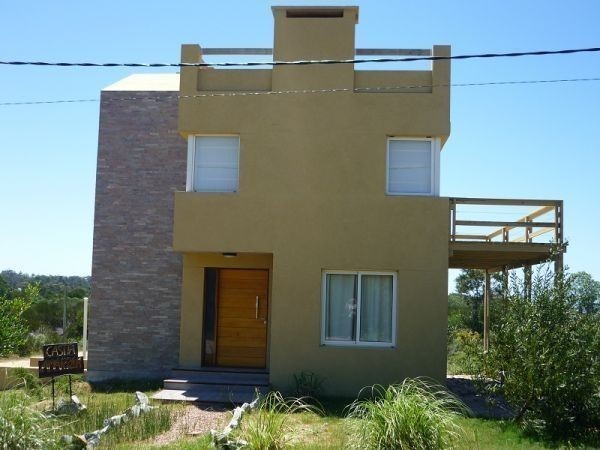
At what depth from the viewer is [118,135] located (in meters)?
19.4

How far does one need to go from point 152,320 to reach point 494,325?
950 cm

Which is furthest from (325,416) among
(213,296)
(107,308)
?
(107,308)

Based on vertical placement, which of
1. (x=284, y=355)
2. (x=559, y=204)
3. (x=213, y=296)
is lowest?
(x=284, y=355)

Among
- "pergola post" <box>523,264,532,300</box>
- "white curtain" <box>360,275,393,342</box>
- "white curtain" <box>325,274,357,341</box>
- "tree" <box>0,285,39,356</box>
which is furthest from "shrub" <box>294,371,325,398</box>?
"tree" <box>0,285,39,356</box>

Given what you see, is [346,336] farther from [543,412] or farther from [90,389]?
[90,389]

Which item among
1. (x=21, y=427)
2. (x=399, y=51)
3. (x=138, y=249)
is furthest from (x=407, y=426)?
(x=138, y=249)

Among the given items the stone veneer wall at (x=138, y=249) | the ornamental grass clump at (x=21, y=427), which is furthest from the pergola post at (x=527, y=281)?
the stone veneer wall at (x=138, y=249)

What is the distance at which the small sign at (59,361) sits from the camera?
13.3 m

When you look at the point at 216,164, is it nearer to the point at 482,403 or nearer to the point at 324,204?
the point at 324,204

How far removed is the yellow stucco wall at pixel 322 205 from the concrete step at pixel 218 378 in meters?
0.52

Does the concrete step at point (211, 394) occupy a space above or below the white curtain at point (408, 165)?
below

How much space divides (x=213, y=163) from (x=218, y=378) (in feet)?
15.1

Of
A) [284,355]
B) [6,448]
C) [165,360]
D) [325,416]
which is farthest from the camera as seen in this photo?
[165,360]

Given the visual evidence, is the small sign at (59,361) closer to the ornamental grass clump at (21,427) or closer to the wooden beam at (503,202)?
the ornamental grass clump at (21,427)
